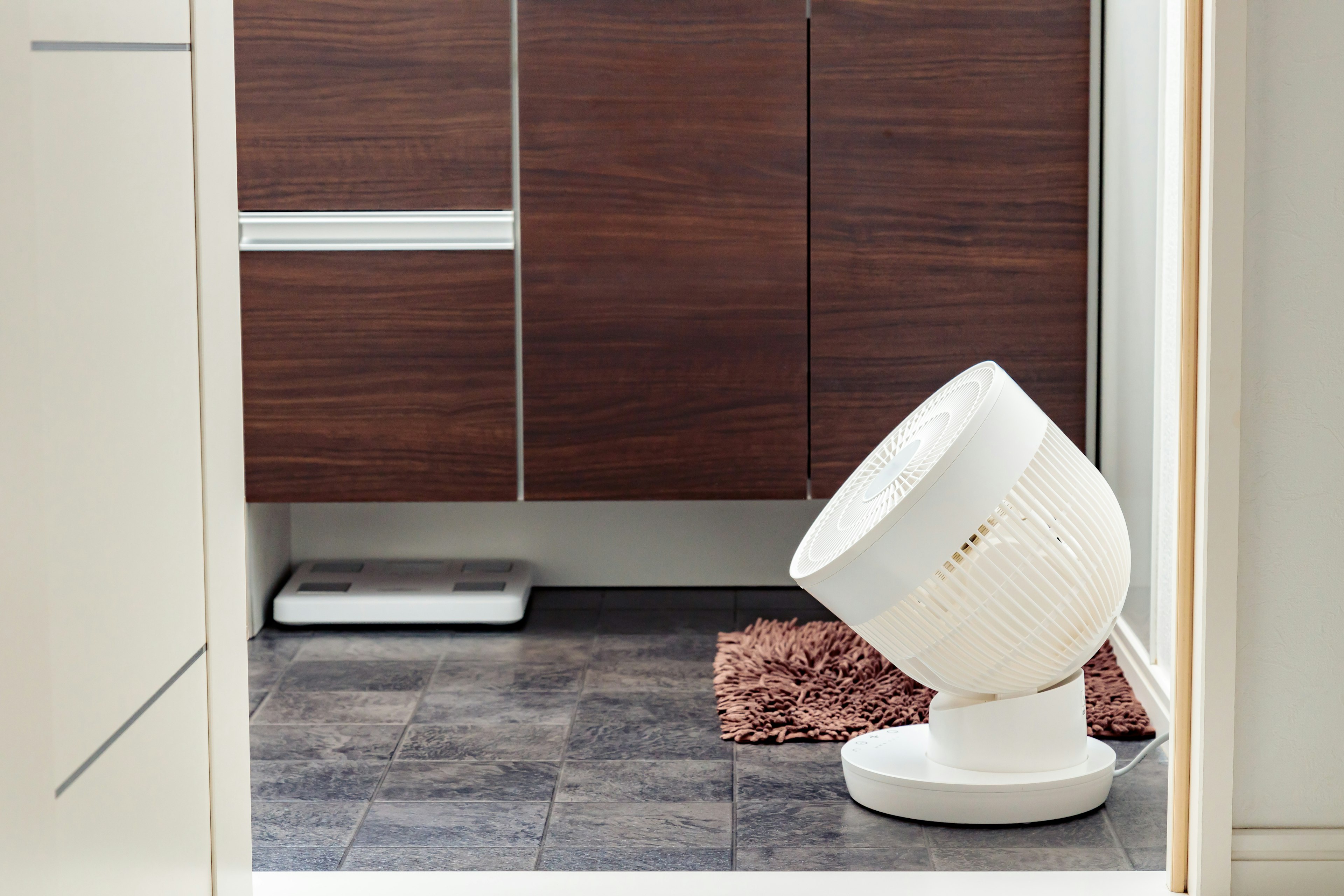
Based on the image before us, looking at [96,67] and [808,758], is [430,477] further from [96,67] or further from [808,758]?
[96,67]

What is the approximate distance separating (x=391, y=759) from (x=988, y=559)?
94cm

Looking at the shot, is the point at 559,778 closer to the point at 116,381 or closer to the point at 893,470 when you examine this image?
the point at 893,470

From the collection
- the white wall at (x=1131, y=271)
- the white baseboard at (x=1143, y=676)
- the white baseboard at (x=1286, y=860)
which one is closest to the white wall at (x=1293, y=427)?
the white baseboard at (x=1286, y=860)

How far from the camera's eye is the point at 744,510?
2.91 meters

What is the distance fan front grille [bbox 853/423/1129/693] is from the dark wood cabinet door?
36.0 inches

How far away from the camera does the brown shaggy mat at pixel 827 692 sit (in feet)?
6.36

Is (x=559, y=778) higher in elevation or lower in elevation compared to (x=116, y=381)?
lower

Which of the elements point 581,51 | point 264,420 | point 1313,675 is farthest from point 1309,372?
point 264,420

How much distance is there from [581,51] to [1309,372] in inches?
61.1

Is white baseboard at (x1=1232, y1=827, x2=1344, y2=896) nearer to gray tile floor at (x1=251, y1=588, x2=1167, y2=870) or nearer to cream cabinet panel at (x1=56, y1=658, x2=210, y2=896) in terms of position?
gray tile floor at (x1=251, y1=588, x2=1167, y2=870)

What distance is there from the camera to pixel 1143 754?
1682 millimetres

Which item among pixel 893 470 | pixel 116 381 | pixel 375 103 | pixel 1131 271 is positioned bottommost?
pixel 893 470

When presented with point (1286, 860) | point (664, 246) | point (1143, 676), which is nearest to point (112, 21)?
point (1286, 860)

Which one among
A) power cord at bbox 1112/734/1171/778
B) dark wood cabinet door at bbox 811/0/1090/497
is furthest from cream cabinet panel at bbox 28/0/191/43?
dark wood cabinet door at bbox 811/0/1090/497
